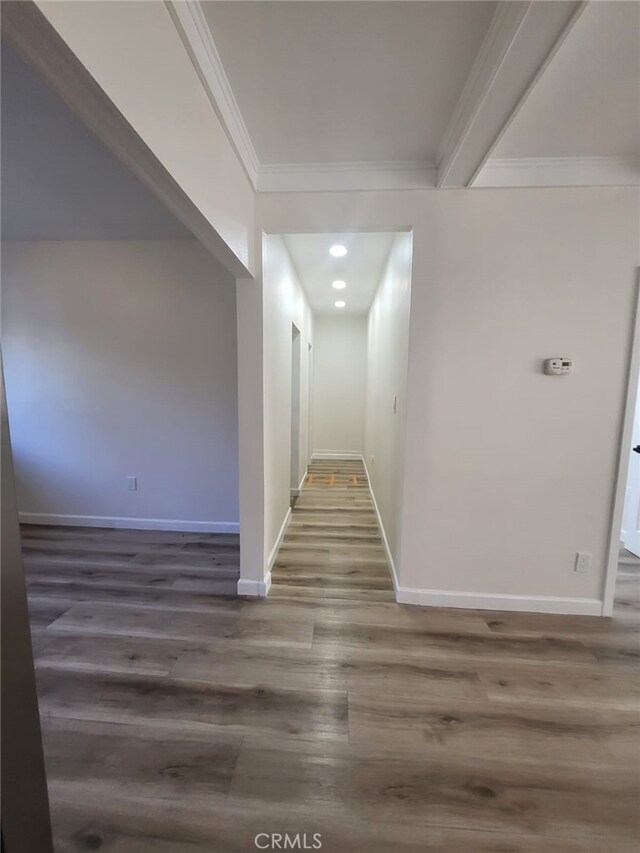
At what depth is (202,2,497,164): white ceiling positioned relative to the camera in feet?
3.58

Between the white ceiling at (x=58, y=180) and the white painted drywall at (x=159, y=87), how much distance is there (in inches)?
17.7

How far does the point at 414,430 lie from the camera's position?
202 centimetres

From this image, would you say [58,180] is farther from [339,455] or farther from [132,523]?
[339,455]

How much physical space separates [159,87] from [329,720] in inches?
89.1

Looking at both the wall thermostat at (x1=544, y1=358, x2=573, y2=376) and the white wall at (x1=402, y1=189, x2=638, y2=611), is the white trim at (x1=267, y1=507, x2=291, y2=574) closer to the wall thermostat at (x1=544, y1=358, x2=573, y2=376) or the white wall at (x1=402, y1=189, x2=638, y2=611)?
the white wall at (x1=402, y1=189, x2=638, y2=611)

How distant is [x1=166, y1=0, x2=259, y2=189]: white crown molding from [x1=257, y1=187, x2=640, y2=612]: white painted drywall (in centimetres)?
35

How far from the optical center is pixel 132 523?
10.4ft

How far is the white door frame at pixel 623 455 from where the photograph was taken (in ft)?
6.01

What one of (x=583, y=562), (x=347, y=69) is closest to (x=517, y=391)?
(x=583, y=562)

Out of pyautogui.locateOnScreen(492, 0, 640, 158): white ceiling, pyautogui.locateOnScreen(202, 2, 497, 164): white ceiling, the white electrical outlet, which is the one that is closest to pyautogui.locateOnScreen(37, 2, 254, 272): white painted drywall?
pyautogui.locateOnScreen(202, 2, 497, 164): white ceiling

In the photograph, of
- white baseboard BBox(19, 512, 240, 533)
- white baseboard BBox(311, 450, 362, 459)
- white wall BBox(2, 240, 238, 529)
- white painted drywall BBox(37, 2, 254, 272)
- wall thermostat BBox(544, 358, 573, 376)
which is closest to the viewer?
white painted drywall BBox(37, 2, 254, 272)

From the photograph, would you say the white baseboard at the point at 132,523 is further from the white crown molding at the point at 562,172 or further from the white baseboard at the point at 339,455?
the white baseboard at the point at 339,455

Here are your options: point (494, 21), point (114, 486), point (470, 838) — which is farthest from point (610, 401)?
point (114, 486)

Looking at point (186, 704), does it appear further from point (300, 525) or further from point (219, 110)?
point (219, 110)
